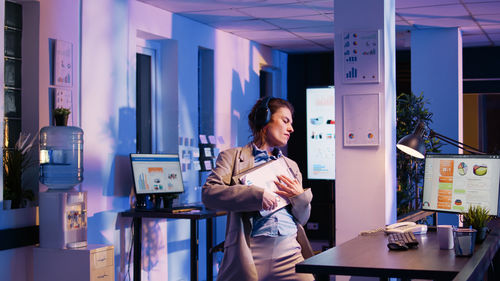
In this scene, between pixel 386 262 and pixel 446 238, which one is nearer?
pixel 386 262

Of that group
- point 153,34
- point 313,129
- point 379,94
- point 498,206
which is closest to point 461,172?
point 498,206

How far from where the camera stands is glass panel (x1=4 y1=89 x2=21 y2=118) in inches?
185

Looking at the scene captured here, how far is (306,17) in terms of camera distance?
6906mm

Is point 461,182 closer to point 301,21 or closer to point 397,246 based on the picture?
point 397,246

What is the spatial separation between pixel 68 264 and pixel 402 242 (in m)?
2.47

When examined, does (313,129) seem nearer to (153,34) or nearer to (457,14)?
(457,14)

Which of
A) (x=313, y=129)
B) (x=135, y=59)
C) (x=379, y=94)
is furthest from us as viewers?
(x=313, y=129)

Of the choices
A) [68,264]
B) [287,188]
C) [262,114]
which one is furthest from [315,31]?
[287,188]

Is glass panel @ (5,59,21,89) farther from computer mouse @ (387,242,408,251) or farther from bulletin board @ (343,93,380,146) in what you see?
computer mouse @ (387,242,408,251)

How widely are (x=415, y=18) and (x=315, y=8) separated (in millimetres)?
1347

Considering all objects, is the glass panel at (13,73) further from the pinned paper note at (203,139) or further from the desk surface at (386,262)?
the desk surface at (386,262)

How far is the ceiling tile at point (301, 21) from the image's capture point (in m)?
6.95

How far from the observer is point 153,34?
6.22m

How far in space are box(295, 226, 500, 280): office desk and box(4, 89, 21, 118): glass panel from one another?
111 inches
